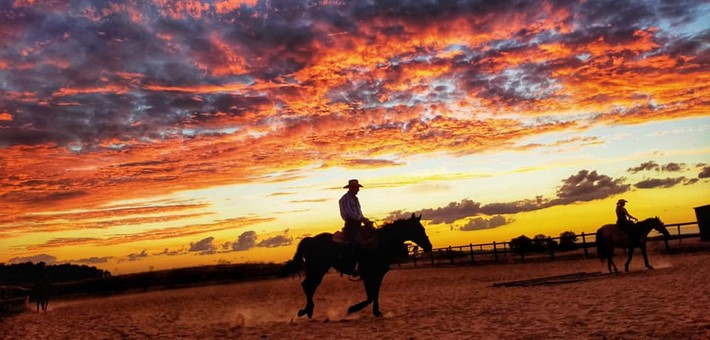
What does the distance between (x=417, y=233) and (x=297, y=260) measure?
2.91m

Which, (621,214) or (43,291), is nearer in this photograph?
(621,214)

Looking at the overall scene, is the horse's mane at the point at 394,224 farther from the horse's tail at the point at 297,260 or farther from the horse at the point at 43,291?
the horse at the point at 43,291

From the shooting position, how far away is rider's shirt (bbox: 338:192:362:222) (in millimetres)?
11417

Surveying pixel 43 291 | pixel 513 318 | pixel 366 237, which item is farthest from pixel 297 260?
pixel 43 291

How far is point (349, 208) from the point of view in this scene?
11.4 meters

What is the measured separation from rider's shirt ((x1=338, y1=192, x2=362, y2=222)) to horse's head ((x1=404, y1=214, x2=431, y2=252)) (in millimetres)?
1403

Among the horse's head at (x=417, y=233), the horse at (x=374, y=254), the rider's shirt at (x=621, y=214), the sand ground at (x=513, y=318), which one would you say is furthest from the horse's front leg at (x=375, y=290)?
the rider's shirt at (x=621, y=214)

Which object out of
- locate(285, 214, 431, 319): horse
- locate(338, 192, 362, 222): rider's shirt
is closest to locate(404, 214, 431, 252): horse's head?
locate(285, 214, 431, 319): horse

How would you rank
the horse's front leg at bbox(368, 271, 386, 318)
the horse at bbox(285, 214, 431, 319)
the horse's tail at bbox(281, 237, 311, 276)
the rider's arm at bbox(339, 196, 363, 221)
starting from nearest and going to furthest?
1. the rider's arm at bbox(339, 196, 363, 221)
2. the horse's front leg at bbox(368, 271, 386, 318)
3. the horse at bbox(285, 214, 431, 319)
4. the horse's tail at bbox(281, 237, 311, 276)

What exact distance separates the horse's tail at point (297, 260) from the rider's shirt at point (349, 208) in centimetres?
136

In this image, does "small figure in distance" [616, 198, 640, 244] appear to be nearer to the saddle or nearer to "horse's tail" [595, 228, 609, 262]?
"horse's tail" [595, 228, 609, 262]

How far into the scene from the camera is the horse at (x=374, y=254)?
39.0 feet

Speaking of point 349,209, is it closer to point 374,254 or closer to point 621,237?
point 374,254

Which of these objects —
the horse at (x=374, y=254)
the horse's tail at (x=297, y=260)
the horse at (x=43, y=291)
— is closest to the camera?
the horse at (x=374, y=254)
